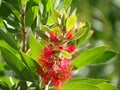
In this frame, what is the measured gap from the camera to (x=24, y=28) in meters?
1.44

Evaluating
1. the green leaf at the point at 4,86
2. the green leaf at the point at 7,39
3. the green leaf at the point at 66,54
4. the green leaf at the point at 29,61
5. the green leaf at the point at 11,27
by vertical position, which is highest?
the green leaf at the point at 11,27

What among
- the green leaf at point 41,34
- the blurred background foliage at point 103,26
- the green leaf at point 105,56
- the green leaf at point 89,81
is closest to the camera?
the green leaf at point 41,34

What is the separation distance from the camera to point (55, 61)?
4.32 feet

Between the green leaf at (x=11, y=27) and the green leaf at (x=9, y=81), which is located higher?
the green leaf at (x=11, y=27)

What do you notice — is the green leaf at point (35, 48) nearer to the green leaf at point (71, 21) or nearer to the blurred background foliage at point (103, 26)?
the green leaf at point (71, 21)

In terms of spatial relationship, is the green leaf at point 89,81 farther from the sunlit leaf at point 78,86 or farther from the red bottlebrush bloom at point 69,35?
the red bottlebrush bloom at point 69,35

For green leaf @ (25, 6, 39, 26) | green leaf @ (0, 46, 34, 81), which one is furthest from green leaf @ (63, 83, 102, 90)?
green leaf @ (25, 6, 39, 26)

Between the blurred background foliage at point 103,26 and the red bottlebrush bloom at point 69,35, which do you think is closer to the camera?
the red bottlebrush bloom at point 69,35

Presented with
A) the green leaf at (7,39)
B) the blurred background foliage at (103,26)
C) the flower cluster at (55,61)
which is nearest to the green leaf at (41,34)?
the flower cluster at (55,61)

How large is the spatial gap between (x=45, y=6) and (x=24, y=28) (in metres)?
0.11

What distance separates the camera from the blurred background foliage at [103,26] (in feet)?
9.34

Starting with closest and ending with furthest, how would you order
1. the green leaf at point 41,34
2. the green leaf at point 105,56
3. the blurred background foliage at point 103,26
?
the green leaf at point 41,34, the green leaf at point 105,56, the blurred background foliage at point 103,26

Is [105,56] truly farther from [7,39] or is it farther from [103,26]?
[103,26]

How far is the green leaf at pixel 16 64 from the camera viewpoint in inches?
51.3
